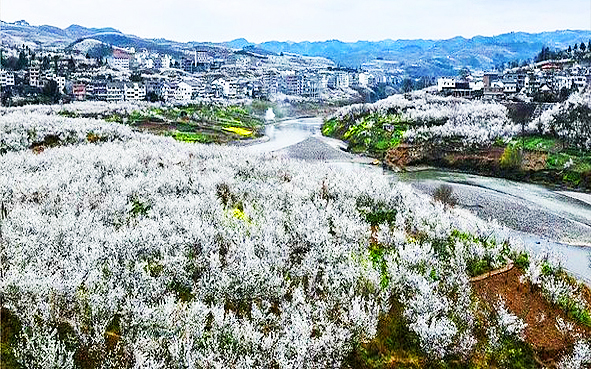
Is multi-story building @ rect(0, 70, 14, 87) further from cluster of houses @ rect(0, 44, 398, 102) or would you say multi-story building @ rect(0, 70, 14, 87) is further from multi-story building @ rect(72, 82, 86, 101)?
multi-story building @ rect(72, 82, 86, 101)

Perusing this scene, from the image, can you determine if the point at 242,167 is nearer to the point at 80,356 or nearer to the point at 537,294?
the point at 537,294

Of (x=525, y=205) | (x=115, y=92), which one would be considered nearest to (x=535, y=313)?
(x=525, y=205)

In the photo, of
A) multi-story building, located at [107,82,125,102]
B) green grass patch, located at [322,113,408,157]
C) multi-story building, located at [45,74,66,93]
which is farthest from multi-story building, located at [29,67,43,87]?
green grass patch, located at [322,113,408,157]

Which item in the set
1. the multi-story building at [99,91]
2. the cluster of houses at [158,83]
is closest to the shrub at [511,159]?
the cluster of houses at [158,83]

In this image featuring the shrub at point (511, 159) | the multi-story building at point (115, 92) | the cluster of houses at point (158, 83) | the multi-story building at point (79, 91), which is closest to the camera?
the shrub at point (511, 159)

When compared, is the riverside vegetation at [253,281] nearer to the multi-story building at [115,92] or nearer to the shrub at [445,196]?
the shrub at [445,196]

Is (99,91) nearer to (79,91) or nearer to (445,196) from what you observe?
(79,91)

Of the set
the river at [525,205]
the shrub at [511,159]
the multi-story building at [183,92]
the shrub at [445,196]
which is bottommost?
the river at [525,205]

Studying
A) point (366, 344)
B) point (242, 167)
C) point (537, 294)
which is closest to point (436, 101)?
point (242, 167)
